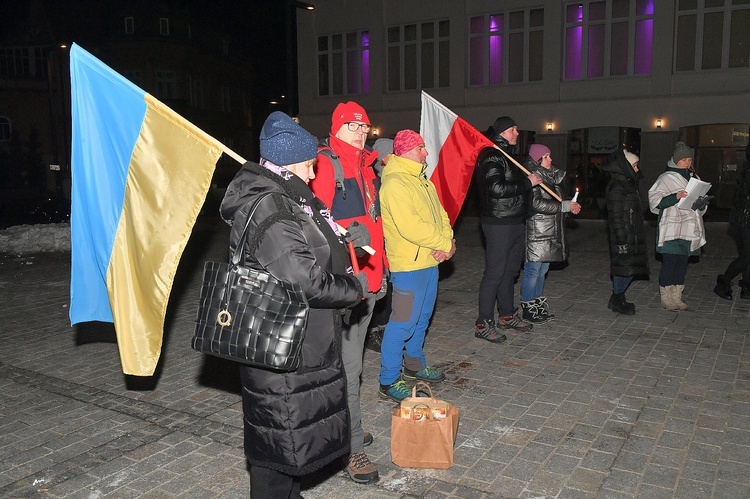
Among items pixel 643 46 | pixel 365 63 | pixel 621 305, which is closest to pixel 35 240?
pixel 621 305

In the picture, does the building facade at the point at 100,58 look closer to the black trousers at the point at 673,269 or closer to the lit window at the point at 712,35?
the lit window at the point at 712,35

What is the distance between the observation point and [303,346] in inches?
120

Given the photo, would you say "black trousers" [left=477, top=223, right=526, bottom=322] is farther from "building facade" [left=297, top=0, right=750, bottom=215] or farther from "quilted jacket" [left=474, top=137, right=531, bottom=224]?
"building facade" [left=297, top=0, right=750, bottom=215]

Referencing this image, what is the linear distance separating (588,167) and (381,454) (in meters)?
22.3

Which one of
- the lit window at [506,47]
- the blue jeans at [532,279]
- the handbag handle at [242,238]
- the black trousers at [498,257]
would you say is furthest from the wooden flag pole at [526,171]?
the lit window at [506,47]

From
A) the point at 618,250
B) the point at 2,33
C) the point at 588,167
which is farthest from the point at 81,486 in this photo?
the point at 2,33

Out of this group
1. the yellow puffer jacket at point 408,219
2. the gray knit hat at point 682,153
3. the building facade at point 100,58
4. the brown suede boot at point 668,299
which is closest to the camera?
the yellow puffer jacket at point 408,219

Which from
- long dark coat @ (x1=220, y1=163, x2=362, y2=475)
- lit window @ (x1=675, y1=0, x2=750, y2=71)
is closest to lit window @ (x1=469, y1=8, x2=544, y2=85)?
lit window @ (x1=675, y1=0, x2=750, y2=71)

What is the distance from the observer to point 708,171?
23.5 m

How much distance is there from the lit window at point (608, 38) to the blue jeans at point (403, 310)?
2100cm

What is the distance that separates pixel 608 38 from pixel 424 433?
22.8 meters

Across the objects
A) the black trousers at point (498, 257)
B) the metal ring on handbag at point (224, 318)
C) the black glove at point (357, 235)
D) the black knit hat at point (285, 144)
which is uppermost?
the black knit hat at point (285, 144)

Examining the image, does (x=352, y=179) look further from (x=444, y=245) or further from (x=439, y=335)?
(x=439, y=335)

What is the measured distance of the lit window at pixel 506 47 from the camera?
24859 millimetres
